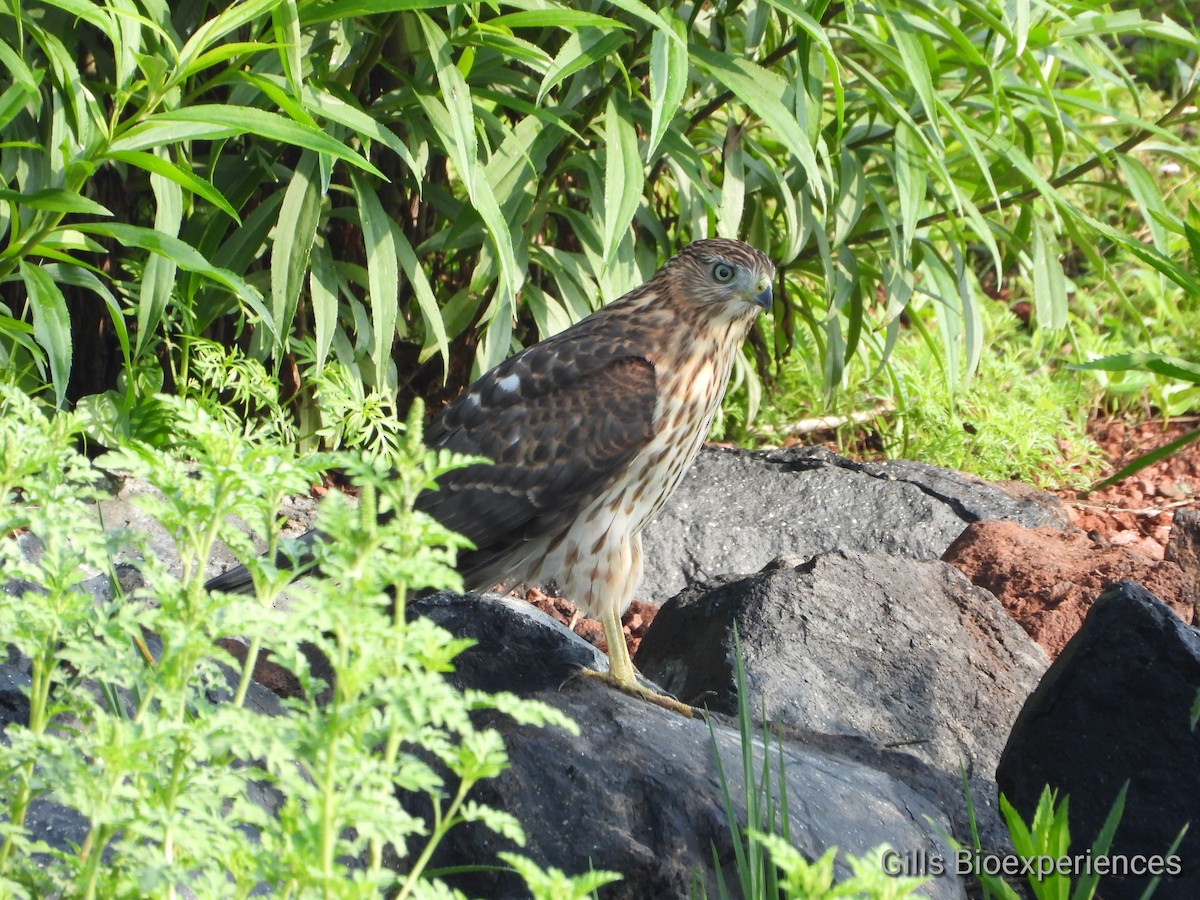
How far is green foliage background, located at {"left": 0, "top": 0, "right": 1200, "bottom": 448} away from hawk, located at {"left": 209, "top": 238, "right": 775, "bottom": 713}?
0.36 m

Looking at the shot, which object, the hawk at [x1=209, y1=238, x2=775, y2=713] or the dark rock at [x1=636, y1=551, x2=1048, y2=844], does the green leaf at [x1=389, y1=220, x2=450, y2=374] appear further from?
the dark rock at [x1=636, y1=551, x2=1048, y2=844]

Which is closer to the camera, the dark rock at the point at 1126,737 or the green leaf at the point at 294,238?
the dark rock at the point at 1126,737

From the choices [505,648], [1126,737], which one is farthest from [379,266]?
[1126,737]

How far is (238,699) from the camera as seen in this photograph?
64.4 inches

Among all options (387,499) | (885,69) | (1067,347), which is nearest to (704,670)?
(387,499)

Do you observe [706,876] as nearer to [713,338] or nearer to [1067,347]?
[713,338]

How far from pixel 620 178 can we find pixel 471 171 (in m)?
0.53

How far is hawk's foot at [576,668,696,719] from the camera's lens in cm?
336

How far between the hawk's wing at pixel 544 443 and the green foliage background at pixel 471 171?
38cm

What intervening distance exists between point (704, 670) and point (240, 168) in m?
2.37

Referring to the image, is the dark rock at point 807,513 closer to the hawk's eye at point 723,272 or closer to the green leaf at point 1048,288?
the green leaf at point 1048,288

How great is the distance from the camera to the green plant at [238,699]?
145 cm

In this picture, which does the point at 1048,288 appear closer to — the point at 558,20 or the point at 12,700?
the point at 558,20

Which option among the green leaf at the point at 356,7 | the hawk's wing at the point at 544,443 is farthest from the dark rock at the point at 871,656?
the green leaf at the point at 356,7
